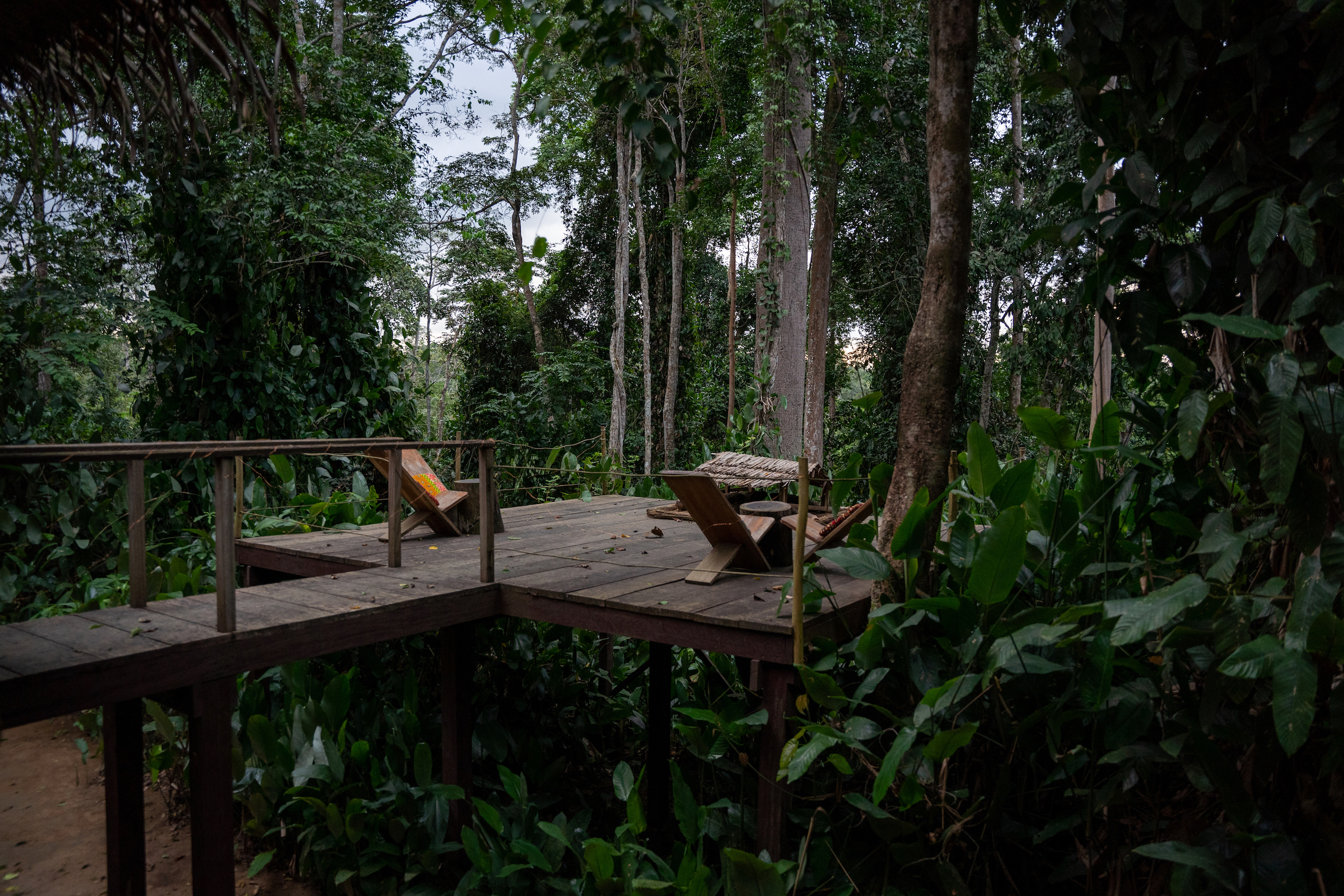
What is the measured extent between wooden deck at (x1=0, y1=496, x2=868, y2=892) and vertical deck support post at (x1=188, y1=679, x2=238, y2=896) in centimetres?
2

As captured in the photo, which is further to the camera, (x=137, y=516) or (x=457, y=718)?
(x=457, y=718)

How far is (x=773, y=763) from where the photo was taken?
2717mm

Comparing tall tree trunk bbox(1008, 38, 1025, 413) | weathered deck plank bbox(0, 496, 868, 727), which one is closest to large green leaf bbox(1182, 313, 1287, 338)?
weathered deck plank bbox(0, 496, 868, 727)

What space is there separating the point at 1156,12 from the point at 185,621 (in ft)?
10.6

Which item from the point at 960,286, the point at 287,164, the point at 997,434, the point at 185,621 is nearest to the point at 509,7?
the point at 960,286

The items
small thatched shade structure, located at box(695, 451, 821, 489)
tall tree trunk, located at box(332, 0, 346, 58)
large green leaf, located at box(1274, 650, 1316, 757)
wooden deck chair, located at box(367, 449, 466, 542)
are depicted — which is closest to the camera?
large green leaf, located at box(1274, 650, 1316, 757)

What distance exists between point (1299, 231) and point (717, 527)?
2.28 meters

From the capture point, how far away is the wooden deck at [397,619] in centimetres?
242

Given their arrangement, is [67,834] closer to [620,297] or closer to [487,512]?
[487,512]

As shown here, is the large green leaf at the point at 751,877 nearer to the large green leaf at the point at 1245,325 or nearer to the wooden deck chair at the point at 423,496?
the large green leaf at the point at 1245,325

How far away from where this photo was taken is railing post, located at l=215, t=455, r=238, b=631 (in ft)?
8.34

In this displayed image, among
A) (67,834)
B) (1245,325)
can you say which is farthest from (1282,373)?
(67,834)

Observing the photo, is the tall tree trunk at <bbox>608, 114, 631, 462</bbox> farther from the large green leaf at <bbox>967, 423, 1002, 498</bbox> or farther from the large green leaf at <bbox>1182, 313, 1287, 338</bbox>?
the large green leaf at <bbox>1182, 313, 1287, 338</bbox>

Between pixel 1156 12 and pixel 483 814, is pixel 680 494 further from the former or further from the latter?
pixel 1156 12
